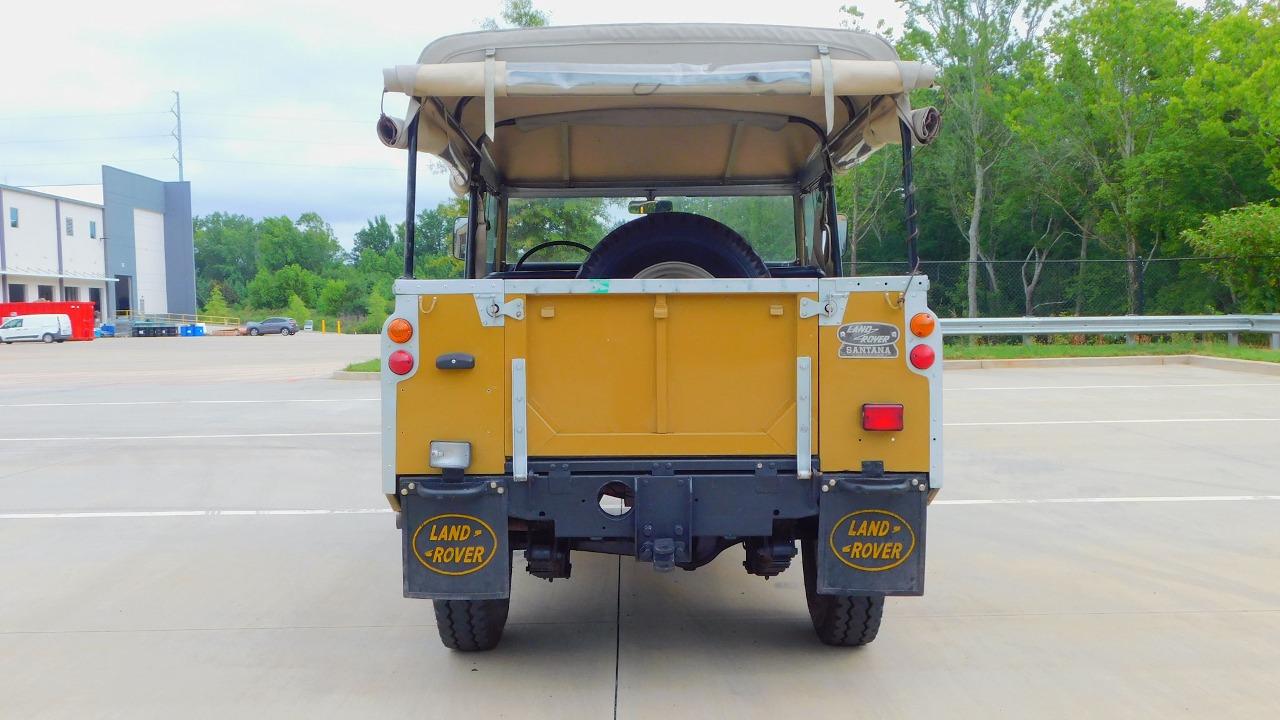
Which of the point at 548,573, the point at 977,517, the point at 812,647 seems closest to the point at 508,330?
the point at 548,573

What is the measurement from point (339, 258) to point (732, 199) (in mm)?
131807

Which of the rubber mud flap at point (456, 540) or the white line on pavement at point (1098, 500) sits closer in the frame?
the rubber mud flap at point (456, 540)

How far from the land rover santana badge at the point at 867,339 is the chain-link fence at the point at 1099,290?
59.5 feet

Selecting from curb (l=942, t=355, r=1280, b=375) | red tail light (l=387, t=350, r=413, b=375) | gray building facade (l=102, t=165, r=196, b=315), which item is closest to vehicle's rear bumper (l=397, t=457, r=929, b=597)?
red tail light (l=387, t=350, r=413, b=375)

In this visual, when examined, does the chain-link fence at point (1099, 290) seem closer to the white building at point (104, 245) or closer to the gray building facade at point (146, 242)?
the white building at point (104, 245)

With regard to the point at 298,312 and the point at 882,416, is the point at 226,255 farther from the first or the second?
the point at 882,416

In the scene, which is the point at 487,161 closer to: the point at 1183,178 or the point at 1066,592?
the point at 1066,592

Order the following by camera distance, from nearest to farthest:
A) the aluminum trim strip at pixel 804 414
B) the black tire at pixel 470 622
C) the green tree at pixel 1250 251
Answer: the aluminum trim strip at pixel 804 414 → the black tire at pixel 470 622 → the green tree at pixel 1250 251

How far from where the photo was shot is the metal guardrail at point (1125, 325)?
20.2 meters

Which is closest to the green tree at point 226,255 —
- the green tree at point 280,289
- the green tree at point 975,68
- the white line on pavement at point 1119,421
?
the green tree at point 280,289

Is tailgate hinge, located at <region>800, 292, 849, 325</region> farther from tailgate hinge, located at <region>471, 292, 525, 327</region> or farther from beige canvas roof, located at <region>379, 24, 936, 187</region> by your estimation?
tailgate hinge, located at <region>471, 292, 525, 327</region>

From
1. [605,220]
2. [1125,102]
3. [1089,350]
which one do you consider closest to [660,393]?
[605,220]

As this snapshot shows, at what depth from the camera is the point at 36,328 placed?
45.5 m

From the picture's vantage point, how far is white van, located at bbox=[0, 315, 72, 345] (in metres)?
44.8
